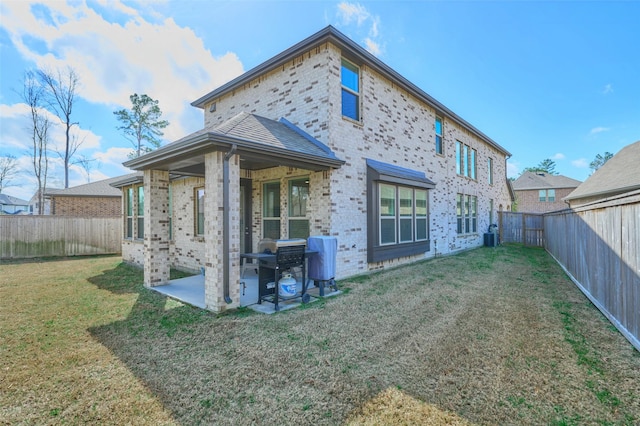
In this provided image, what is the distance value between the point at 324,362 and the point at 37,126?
27885mm

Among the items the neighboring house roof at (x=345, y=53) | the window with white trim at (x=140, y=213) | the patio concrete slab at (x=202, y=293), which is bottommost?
the patio concrete slab at (x=202, y=293)

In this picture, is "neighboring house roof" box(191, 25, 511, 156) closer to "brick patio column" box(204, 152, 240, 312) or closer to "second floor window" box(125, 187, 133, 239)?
"brick patio column" box(204, 152, 240, 312)

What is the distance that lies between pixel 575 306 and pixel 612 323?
0.99m

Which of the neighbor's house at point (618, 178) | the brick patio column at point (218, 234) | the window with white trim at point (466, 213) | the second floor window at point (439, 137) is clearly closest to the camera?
the brick patio column at point (218, 234)

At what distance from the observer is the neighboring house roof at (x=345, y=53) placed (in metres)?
7.37

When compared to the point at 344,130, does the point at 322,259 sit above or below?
below

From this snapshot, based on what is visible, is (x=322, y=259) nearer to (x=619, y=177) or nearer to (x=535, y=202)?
(x=619, y=177)

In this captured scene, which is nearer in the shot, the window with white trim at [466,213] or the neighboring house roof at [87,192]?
the window with white trim at [466,213]

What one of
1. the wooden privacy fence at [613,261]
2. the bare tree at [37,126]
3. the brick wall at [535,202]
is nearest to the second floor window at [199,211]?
the wooden privacy fence at [613,261]

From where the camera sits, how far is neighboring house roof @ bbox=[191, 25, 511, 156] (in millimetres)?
7371

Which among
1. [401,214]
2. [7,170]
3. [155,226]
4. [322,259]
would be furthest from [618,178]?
[7,170]

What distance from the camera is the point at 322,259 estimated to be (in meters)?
6.15

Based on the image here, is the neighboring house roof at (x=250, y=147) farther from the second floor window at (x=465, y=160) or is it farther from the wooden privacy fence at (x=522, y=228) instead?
the wooden privacy fence at (x=522, y=228)

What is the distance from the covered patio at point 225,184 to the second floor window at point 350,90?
4.68 feet
